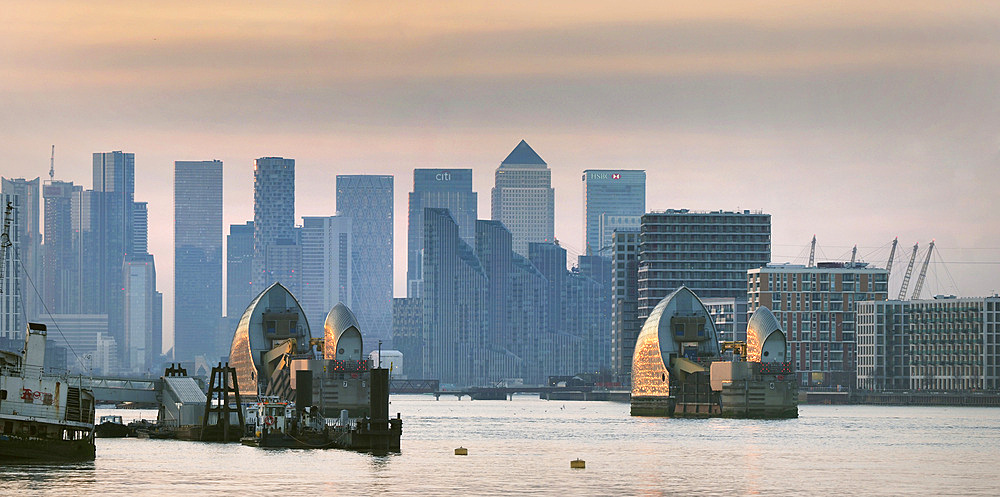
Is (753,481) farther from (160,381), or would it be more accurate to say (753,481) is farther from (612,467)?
(160,381)

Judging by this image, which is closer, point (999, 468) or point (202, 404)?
point (999, 468)

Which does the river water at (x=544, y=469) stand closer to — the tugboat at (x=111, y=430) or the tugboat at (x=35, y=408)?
the tugboat at (x=35, y=408)

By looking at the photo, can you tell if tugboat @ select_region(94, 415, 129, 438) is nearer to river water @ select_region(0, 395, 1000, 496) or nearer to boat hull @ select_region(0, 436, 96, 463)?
river water @ select_region(0, 395, 1000, 496)

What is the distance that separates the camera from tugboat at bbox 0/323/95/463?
113m

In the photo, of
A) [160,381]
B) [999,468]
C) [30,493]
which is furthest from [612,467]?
[160,381]

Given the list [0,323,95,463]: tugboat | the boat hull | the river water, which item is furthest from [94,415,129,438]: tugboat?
[0,323,95,463]: tugboat

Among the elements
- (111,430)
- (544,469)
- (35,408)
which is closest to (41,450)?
(35,408)

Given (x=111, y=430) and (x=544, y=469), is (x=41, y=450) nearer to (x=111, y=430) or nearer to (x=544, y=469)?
(x=544, y=469)

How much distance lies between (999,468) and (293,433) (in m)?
57.6

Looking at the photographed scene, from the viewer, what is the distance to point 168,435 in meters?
183

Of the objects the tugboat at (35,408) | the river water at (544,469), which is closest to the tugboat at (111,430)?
the river water at (544,469)

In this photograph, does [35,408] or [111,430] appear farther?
[111,430]

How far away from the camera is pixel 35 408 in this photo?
115 meters

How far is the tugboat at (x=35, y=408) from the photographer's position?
113 meters
